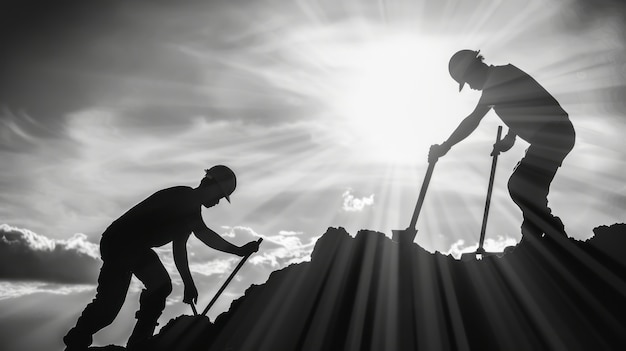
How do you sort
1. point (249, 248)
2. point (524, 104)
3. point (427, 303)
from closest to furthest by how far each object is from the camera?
point (427, 303) < point (524, 104) < point (249, 248)

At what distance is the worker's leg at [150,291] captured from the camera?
6.70 m

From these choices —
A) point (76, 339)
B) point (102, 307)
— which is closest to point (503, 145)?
point (102, 307)

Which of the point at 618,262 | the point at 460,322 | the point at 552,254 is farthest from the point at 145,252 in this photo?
the point at 618,262

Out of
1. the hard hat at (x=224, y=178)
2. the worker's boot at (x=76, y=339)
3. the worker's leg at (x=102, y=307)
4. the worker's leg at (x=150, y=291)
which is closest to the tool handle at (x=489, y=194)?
the hard hat at (x=224, y=178)

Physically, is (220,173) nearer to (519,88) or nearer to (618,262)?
(519,88)

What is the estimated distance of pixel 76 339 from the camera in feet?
21.3

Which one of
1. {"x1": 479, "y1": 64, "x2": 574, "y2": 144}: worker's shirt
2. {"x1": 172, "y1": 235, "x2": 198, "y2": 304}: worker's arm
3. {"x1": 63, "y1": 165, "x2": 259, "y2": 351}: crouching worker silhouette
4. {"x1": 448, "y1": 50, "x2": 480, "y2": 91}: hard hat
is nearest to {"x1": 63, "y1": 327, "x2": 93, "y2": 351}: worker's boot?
{"x1": 63, "y1": 165, "x2": 259, "y2": 351}: crouching worker silhouette

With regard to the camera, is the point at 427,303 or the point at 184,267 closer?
the point at 427,303

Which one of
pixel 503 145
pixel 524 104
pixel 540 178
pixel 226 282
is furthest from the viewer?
pixel 226 282

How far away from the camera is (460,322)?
19.6 feet

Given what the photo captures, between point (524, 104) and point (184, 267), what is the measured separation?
19.4ft

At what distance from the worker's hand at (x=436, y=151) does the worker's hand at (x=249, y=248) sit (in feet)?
11.1

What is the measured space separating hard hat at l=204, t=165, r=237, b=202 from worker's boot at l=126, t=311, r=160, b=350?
225 centimetres

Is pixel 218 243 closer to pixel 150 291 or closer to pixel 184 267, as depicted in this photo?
pixel 184 267
